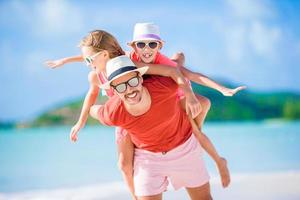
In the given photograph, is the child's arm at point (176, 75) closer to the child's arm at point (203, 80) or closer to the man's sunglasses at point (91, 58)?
the child's arm at point (203, 80)

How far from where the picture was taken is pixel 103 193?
5.18 meters

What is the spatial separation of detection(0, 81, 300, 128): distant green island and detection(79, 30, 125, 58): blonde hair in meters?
19.4

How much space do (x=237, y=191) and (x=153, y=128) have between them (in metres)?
2.38

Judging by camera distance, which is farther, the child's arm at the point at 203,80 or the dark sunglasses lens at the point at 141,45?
the dark sunglasses lens at the point at 141,45

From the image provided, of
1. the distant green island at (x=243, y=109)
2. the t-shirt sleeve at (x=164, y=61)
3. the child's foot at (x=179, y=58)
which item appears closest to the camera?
the t-shirt sleeve at (x=164, y=61)

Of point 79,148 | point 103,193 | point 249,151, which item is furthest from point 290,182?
point 79,148

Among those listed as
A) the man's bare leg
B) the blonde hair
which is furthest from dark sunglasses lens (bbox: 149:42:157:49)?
the man's bare leg

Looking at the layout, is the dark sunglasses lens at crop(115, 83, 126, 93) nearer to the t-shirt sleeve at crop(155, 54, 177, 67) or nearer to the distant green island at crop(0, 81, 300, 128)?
the t-shirt sleeve at crop(155, 54, 177, 67)

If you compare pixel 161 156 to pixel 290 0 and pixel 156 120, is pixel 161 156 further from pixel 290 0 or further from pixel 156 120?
pixel 290 0

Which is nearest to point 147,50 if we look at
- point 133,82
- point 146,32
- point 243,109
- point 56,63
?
point 146,32

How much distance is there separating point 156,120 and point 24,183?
533 centimetres

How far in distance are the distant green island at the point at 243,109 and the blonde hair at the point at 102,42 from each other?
1937 centimetres

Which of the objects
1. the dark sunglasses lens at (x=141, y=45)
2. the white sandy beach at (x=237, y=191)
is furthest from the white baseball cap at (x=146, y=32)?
the white sandy beach at (x=237, y=191)

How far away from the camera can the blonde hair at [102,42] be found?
9.12ft
